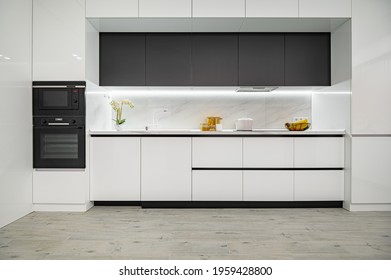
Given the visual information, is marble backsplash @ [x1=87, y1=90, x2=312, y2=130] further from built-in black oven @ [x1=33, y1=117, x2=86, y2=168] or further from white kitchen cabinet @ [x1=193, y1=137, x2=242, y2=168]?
built-in black oven @ [x1=33, y1=117, x2=86, y2=168]

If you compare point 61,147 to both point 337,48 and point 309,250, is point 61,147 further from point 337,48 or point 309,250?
point 337,48

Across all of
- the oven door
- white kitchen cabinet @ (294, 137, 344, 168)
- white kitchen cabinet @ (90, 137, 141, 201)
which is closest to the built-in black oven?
the oven door

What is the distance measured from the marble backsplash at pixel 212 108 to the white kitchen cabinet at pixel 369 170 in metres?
1.07

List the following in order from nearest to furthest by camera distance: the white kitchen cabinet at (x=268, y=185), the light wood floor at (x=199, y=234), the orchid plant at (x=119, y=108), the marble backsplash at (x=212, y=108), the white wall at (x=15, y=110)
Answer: the light wood floor at (x=199, y=234), the white wall at (x=15, y=110), the white kitchen cabinet at (x=268, y=185), the orchid plant at (x=119, y=108), the marble backsplash at (x=212, y=108)

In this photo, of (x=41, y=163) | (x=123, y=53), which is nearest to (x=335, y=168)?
(x=123, y=53)

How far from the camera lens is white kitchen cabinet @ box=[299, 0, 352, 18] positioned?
359 centimetres

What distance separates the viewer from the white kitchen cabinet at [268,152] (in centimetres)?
370

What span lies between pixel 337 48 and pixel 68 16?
3195 millimetres

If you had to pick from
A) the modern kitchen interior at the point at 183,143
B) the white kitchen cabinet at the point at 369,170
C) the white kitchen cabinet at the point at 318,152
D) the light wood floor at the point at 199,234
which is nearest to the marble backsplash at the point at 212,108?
the modern kitchen interior at the point at 183,143

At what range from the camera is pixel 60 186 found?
3.57m

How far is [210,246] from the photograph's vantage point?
2.47 m

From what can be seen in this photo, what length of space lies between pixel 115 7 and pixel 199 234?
104 inches

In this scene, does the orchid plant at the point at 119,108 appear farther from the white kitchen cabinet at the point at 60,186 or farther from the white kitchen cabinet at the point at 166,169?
the white kitchen cabinet at the point at 60,186

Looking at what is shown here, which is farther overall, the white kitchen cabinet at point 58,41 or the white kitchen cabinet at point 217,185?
the white kitchen cabinet at point 217,185
